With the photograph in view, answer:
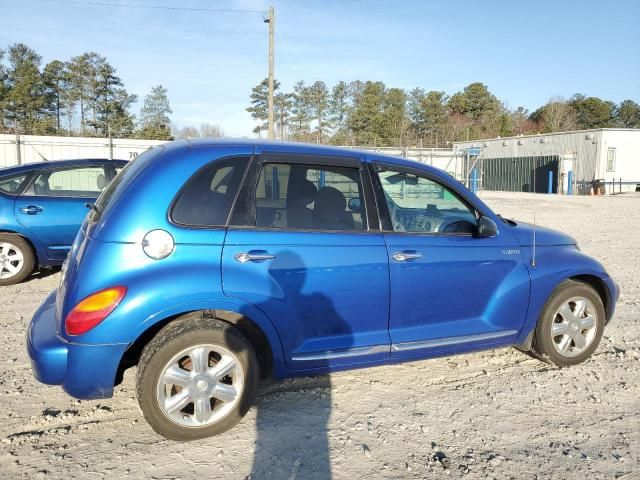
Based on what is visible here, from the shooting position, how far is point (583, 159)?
33.4 meters

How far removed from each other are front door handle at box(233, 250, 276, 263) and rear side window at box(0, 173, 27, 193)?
16.8 feet

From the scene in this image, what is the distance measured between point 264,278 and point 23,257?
16.3ft

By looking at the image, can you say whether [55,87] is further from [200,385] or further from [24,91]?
[200,385]

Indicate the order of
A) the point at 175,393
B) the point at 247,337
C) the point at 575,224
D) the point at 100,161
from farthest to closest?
1. the point at 575,224
2. the point at 100,161
3. the point at 247,337
4. the point at 175,393

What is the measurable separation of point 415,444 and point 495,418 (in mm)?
677

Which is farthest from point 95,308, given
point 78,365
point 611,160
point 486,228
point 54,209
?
point 611,160

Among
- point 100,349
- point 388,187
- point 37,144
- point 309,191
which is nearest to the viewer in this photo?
point 100,349

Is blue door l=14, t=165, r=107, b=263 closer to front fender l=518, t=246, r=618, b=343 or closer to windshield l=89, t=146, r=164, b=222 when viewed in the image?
windshield l=89, t=146, r=164, b=222

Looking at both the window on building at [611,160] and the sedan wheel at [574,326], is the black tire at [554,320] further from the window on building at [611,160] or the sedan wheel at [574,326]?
the window on building at [611,160]

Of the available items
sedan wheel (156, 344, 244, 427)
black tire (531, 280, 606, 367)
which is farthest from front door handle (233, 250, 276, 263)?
black tire (531, 280, 606, 367)

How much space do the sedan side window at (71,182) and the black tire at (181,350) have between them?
4711mm

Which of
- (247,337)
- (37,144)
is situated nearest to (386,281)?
(247,337)

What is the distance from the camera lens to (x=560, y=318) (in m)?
4.10

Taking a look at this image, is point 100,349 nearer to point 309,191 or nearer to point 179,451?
point 179,451
